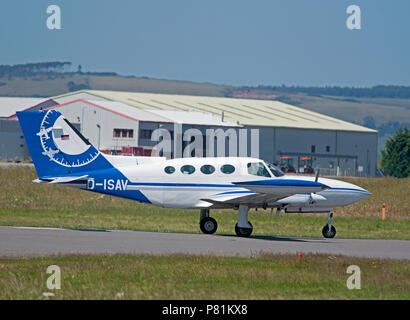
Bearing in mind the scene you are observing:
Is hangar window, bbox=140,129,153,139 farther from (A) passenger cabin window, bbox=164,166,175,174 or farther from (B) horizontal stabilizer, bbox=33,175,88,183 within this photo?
(B) horizontal stabilizer, bbox=33,175,88,183

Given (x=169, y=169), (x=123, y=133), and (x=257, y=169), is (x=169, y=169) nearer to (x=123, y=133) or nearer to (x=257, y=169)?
(x=257, y=169)

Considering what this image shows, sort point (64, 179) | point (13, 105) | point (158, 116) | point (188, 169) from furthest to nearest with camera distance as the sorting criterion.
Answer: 1. point (13, 105)
2. point (158, 116)
3. point (188, 169)
4. point (64, 179)

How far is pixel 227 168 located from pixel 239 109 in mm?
91789

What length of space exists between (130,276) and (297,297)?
3735mm

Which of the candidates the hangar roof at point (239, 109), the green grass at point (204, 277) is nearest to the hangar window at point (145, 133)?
the hangar roof at point (239, 109)

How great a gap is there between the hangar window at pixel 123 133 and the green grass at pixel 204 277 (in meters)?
73.8

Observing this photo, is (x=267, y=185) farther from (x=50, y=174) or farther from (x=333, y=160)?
(x=333, y=160)

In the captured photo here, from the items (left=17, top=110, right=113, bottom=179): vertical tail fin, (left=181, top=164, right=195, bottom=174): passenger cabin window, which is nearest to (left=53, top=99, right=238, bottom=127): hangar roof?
(left=181, top=164, right=195, bottom=174): passenger cabin window

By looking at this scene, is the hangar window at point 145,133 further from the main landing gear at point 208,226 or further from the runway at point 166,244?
the runway at point 166,244

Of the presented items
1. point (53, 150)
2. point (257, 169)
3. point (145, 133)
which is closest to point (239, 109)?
point (145, 133)

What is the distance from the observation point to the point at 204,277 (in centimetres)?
1686

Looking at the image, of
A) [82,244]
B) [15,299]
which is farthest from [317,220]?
[15,299]

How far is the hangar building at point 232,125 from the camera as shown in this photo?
310ft

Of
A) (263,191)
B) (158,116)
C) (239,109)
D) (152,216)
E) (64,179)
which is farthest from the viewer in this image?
(239,109)
